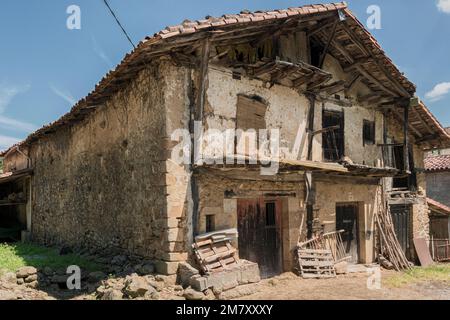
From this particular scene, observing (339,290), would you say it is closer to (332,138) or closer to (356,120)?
(332,138)

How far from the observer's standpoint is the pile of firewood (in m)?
11.7

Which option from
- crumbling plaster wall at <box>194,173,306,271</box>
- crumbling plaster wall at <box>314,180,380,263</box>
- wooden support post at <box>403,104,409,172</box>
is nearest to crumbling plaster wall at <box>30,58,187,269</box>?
crumbling plaster wall at <box>194,173,306,271</box>

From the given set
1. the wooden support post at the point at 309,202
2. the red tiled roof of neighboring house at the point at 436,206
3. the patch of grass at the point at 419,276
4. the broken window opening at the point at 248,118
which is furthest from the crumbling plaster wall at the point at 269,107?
the red tiled roof of neighboring house at the point at 436,206

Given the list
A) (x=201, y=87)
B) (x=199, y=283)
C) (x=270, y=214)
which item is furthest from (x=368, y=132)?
(x=199, y=283)

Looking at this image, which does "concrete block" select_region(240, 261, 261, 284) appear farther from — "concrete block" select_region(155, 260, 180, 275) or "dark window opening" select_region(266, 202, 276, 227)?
"dark window opening" select_region(266, 202, 276, 227)

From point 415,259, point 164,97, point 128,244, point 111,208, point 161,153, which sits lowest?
point 415,259

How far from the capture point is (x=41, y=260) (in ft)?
32.9

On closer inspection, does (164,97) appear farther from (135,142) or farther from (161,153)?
(135,142)

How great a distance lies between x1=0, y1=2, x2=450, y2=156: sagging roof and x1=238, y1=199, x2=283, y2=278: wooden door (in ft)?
12.2

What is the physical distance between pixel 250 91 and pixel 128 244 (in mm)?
4578

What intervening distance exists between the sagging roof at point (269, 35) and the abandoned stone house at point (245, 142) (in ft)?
0.12

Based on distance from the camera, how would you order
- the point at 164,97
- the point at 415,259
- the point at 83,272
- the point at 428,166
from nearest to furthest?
the point at 164,97
the point at 83,272
the point at 415,259
the point at 428,166

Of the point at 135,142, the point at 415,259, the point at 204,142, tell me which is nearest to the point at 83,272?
the point at 135,142

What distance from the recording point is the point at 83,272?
8.52 m
